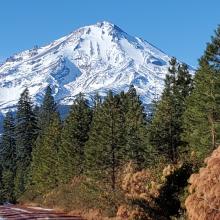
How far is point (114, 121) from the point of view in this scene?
53.2 m

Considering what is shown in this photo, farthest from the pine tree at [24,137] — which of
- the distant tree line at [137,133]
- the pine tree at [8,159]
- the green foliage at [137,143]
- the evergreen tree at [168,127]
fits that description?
the evergreen tree at [168,127]

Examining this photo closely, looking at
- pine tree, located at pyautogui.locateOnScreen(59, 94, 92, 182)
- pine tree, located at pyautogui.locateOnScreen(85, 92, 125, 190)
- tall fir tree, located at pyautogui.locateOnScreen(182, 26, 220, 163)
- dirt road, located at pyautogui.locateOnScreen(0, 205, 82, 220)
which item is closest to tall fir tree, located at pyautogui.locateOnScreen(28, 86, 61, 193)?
pine tree, located at pyautogui.locateOnScreen(59, 94, 92, 182)

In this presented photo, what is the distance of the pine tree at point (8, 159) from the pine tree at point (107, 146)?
5992 cm

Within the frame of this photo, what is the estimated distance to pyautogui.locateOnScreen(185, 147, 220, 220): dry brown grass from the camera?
20.5 metres

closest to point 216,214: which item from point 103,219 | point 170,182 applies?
point 170,182

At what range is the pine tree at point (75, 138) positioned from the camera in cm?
7062

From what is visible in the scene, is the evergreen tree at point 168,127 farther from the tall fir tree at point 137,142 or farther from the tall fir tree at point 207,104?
the tall fir tree at point 207,104

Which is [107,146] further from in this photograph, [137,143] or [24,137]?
[24,137]

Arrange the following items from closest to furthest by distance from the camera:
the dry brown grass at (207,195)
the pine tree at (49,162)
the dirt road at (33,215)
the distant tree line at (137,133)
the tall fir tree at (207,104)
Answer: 1. the dry brown grass at (207,195)
2. the dirt road at (33,215)
3. the tall fir tree at (207,104)
4. the distant tree line at (137,133)
5. the pine tree at (49,162)

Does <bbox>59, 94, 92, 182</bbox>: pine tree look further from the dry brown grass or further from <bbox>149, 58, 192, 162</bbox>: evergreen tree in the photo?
the dry brown grass

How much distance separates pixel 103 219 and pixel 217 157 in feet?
51.6

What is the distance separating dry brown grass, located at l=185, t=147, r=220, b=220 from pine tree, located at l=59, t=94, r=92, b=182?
48.1 meters

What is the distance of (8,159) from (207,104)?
9290cm

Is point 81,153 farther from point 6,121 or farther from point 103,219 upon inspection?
point 6,121
